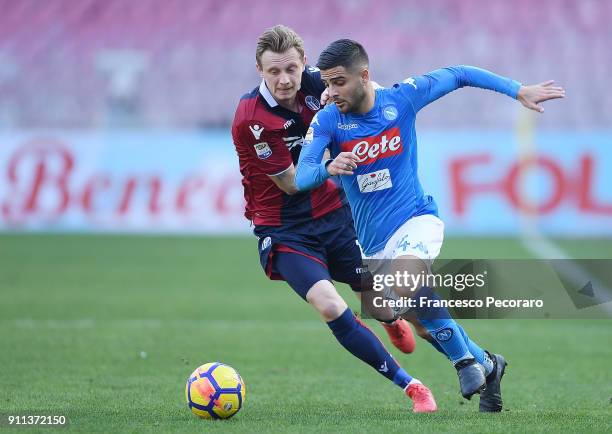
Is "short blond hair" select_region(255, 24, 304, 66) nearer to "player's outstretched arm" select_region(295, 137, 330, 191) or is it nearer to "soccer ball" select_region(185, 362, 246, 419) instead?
"player's outstretched arm" select_region(295, 137, 330, 191)

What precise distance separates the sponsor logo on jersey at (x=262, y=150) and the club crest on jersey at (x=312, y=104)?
39cm

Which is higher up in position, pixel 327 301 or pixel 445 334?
pixel 327 301

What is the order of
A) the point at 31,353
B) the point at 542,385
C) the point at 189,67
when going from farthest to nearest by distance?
the point at 189,67, the point at 31,353, the point at 542,385

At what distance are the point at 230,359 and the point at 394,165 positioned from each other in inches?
119

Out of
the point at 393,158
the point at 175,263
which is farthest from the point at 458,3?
the point at 393,158

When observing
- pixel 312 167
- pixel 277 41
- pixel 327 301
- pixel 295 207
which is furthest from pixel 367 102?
pixel 327 301

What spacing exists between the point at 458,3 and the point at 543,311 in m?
15.4

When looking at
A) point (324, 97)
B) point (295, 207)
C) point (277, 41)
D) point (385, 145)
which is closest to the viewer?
point (385, 145)

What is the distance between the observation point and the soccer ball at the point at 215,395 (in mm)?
5887

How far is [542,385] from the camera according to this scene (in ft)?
24.4

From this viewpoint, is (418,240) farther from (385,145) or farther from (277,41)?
(277,41)

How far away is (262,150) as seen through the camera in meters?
6.51

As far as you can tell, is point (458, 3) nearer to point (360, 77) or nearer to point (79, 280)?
point (79, 280)

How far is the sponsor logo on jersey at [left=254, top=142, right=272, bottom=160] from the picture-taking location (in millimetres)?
6493
